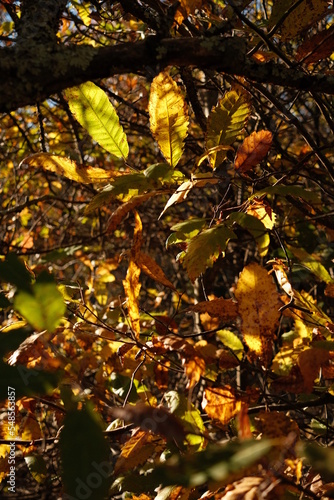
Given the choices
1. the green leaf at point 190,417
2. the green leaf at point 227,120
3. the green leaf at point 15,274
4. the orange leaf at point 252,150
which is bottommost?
the green leaf at point 190,417

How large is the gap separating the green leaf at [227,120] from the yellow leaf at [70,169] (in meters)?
0.17

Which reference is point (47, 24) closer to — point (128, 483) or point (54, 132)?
point (128, 483)

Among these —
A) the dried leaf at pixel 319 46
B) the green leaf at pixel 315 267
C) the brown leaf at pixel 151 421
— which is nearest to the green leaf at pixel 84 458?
the brown leaf at pixel 151 421

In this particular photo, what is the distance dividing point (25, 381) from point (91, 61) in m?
0.39

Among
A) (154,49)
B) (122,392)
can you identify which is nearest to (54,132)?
(122,392)

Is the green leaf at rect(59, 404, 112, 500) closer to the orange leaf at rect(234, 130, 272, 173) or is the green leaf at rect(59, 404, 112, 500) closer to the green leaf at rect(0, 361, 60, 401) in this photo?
the green leaf at rect(0, 361, 60, 401)

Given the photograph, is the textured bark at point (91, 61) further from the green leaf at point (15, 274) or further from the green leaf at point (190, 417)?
the green leaf at point (190, 417)

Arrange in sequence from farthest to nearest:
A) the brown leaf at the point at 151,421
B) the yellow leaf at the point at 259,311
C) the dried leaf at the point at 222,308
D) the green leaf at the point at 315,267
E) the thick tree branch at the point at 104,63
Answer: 1. the green leaf at the point at 315,267
2. the dried leaf at the point at 222,308
3. the yellow leaf at the point at 259,311
4. the thick tree branch at the point at 104,63
5. the brown leaf at the point at 151,421

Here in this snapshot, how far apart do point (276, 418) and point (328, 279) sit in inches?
20.6

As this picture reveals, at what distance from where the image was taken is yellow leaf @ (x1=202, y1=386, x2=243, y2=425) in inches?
29.7

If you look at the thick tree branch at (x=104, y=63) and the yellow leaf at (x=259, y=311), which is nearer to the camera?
the thick tree branch at (x=104, y=63)

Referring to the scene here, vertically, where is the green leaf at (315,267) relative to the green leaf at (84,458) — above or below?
below

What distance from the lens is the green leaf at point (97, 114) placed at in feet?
2.59

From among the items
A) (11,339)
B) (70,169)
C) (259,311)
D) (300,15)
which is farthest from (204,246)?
(300,15)
